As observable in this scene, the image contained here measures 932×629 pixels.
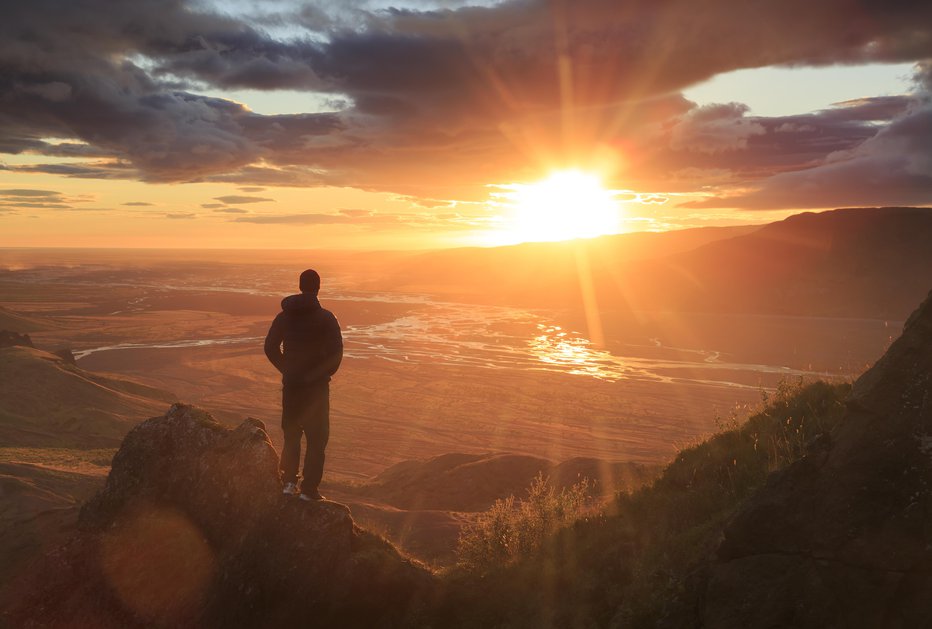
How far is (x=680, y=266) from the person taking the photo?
12000 cm

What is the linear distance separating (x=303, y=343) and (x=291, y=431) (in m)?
1.02

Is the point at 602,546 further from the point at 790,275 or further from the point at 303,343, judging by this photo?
the point at 790,275

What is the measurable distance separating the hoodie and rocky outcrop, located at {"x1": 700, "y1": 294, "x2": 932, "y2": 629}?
445cm

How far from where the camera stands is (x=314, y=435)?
7.34 meters

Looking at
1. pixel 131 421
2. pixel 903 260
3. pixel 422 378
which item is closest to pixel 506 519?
pixel 131 421

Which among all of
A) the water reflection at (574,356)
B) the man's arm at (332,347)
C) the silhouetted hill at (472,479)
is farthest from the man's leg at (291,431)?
the water reflection at (574,356)

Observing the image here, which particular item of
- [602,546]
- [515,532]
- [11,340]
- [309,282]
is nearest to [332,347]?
[309,282]

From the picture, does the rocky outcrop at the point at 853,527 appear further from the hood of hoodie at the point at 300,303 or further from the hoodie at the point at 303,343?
the hood of hoodie at the point at 300,303

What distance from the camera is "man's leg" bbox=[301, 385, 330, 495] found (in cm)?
729

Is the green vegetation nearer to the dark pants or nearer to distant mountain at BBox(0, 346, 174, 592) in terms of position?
the dark pants

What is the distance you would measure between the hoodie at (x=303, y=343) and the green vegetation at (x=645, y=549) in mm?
2826

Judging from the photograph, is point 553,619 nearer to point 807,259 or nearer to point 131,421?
point 131,421

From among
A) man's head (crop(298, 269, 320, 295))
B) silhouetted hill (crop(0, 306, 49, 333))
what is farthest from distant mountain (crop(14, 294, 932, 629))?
silhouetted hill (crop(0, 306, 49, 333))

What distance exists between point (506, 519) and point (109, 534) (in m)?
4.88
